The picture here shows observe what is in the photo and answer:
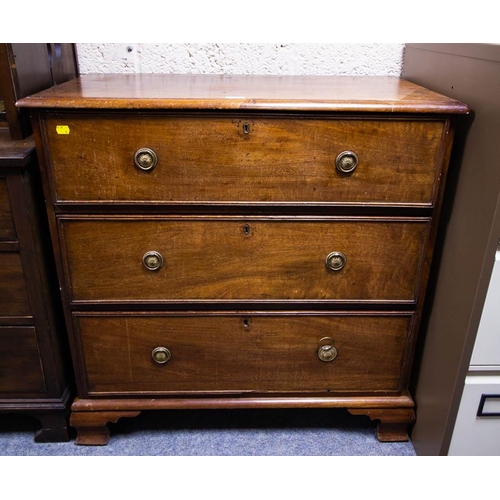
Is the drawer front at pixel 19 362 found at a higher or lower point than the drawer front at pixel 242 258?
lower

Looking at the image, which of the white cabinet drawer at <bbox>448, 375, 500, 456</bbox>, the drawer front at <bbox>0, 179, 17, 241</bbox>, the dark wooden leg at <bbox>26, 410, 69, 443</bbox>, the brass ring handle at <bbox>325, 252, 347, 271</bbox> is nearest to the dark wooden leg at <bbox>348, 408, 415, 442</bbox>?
the white cabinet drawer at <bbox>448, 375, 500, 456</bbox>

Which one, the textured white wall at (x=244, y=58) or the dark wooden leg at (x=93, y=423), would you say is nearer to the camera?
the dark wooden leg at (x=93, y=423)

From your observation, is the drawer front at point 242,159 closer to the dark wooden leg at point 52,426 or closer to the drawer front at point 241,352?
the drawer front at point 241,352

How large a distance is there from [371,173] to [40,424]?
1001 mm

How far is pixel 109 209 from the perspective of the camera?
0.94 meters

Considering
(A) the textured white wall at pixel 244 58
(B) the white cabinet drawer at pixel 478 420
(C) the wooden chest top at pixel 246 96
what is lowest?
(B) the white cabinet drawer at pixel 478 420

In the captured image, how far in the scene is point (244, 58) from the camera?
4.14 feet

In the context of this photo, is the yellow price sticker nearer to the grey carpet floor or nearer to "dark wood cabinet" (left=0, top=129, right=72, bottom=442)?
"dark wood cabinet" (left=0, top=129, right=72, bottom=442)

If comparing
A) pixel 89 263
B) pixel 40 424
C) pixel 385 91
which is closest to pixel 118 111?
pixel 89 263

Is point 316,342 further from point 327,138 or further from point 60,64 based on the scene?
point 60,64

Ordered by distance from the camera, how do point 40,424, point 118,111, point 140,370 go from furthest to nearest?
point 40,424, point 140,370, point 118,111

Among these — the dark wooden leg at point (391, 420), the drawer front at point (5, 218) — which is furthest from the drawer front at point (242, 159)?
the dark wooden leg at point (391, 420)

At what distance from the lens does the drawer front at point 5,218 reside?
3.06ft

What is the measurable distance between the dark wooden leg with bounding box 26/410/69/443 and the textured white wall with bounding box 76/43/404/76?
87 cm
